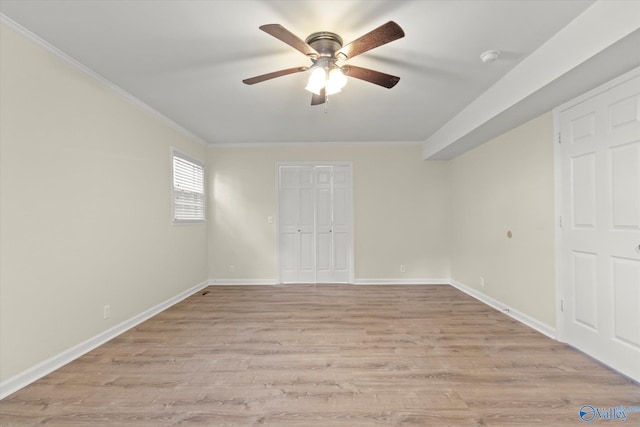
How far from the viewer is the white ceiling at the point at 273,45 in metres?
1.97

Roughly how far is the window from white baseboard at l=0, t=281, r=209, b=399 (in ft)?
4.48

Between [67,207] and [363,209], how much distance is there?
404 cm

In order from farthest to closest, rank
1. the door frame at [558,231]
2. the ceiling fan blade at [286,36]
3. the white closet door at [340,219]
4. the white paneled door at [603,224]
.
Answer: the white closet door at [340,219] < the door frame at [558,231] < the white paneled door at [603,224] < the ceiling fan blade at [286,36]

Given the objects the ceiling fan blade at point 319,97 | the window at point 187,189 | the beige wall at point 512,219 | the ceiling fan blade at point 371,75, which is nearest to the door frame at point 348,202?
the window at point 187,189

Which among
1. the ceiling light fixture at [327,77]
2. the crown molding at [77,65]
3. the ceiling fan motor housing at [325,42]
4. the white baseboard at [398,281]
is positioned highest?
the crown molding at [77,65]

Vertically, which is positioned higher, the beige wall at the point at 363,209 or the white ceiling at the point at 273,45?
the white ceiling at the point at 273,45

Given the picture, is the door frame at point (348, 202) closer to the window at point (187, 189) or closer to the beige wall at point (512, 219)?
the window at point (187, 189)

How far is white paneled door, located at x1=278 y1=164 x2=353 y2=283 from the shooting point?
5492 millimetres

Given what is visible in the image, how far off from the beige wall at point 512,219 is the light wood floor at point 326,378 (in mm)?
450

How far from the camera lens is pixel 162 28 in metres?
2.16

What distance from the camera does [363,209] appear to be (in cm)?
544

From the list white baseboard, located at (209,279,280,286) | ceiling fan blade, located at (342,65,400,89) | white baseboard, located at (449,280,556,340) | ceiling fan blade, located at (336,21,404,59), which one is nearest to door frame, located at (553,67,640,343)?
white baseboard, located at (449,280,556,340)

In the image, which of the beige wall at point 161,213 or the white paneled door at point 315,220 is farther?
the white paneled door at point 315,220

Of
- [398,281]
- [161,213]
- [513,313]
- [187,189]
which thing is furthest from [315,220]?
[513,313]
